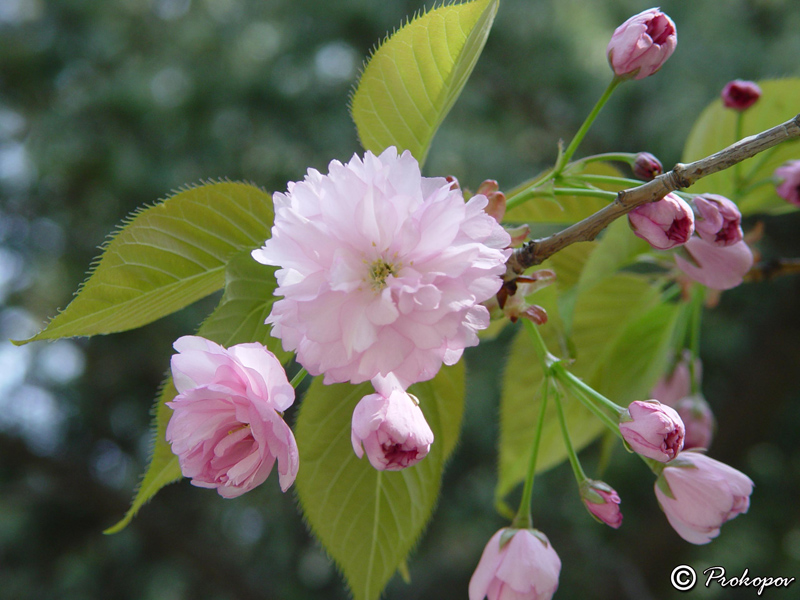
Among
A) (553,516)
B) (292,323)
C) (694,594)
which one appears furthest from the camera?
(553,516)

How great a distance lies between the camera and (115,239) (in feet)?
1.30

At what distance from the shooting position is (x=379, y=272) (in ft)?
1.09

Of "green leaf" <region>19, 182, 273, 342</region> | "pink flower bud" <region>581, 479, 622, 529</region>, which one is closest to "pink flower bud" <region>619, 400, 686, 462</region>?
"pink flower bud" <region>581, 479, 622, 529</region>

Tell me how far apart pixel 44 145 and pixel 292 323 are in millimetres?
2576

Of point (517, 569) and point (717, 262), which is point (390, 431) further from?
point (717, 262)

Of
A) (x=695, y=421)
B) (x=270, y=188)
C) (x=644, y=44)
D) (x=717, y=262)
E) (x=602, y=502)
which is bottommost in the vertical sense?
(x=270, y=188)

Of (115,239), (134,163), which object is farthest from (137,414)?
(115,239)

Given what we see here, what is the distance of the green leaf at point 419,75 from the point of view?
1.41ft

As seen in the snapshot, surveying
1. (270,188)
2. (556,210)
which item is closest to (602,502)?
(556,210)

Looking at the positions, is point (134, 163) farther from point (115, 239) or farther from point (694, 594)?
point (694, 594)

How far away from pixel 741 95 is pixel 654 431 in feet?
Answer: 1.18

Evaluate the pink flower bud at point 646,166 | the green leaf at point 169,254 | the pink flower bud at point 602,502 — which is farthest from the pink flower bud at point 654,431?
the green leaf at point 169,254

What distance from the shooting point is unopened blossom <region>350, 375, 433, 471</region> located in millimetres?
340

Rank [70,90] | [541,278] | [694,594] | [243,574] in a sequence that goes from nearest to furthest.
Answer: [541,278] → [694,594] → [70,90] → [243,574]
